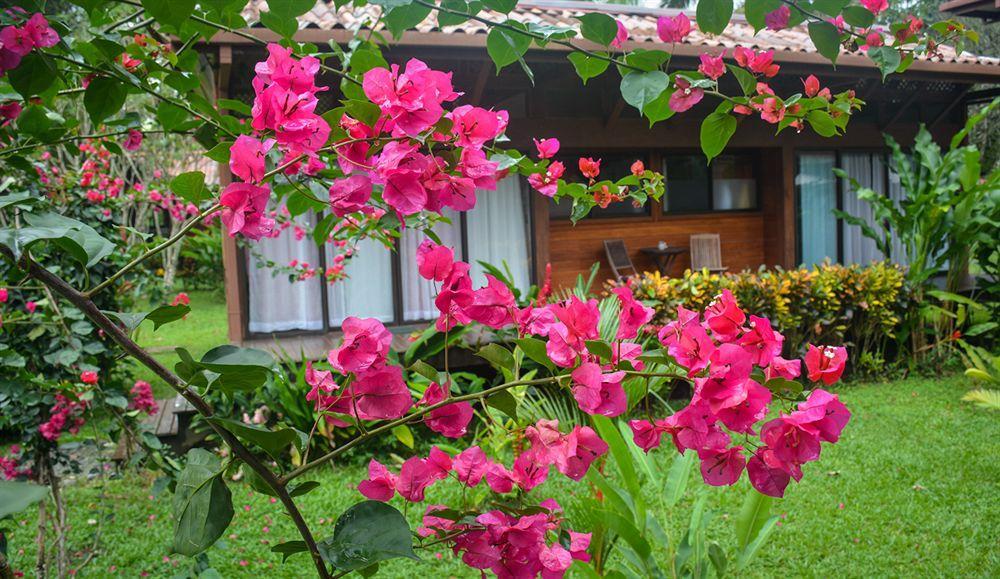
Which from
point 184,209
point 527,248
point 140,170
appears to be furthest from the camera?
point 140,170

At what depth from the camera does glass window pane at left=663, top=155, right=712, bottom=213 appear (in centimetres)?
870

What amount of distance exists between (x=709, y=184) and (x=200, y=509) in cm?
865

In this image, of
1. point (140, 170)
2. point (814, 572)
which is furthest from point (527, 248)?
point (140, 170)

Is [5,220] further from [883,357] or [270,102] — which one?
[883,357]

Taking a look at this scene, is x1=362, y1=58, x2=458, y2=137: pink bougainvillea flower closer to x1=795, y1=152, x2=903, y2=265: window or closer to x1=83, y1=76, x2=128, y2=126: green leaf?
x1=83, y1=76, x2=128, y2=126: green leaf

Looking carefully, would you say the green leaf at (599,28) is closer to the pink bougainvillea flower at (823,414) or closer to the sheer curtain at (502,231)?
the pink bougainvillea flower at (823,414)

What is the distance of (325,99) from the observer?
23.0 feet

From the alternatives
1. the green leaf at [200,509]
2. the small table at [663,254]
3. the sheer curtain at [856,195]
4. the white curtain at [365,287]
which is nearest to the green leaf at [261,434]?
the green leaf at [200,509]

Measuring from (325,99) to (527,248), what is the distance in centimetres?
226

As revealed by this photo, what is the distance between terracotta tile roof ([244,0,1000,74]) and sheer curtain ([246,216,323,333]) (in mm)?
1724

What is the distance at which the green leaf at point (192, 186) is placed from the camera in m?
0.83

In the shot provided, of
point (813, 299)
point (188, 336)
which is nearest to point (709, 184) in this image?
point (813, 299)

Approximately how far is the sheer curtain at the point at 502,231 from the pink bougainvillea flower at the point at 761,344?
6482mm

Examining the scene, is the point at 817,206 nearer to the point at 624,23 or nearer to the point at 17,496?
the point at 624,23
